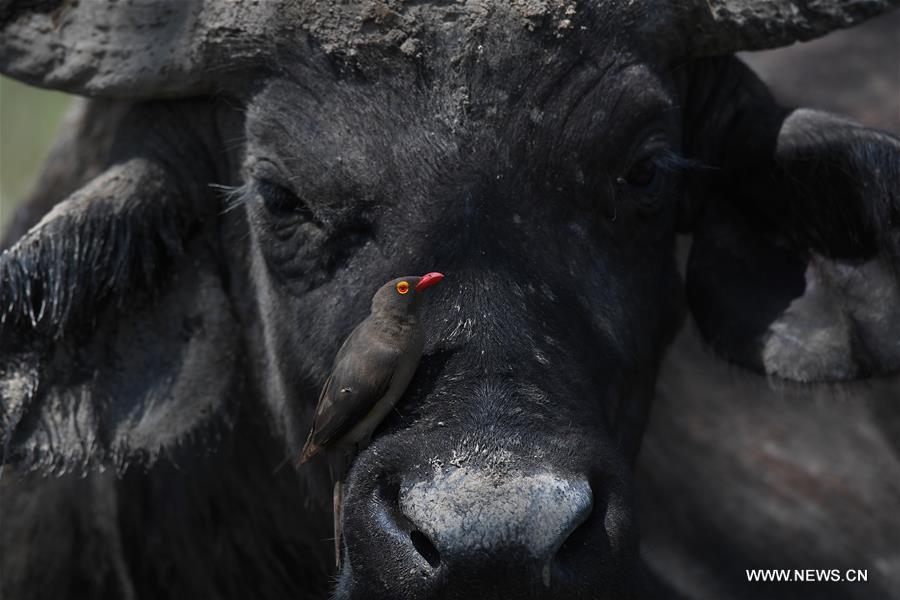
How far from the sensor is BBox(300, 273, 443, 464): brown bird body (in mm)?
3008

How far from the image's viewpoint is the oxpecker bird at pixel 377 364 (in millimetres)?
3008

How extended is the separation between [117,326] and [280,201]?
2.26ft

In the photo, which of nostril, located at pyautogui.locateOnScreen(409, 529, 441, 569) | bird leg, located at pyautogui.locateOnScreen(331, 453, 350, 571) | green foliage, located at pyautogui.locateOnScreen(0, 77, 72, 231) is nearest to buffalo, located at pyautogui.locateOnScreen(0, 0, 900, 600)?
nostril, located at pyautogui.locateOnScreen(409, 529, 441, 569)

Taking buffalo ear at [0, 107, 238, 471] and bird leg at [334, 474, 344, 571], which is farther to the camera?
buffalo ear at [0, 107, 238, 471]

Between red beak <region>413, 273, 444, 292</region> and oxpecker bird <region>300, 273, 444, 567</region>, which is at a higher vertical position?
red beak <region>413, 273, 444, 292</region>

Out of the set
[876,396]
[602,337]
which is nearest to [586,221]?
[602,337]

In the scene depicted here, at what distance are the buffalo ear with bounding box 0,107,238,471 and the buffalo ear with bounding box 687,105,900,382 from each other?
1.48 metres

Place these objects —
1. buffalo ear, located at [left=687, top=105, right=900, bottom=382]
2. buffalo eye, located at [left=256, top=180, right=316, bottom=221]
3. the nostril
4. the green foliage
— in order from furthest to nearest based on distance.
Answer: the green foliage
buffalo ear, located at [left=687, top=105, right=900, bottom=382]
buffalo eye, located at [left=256, top=180, right=316, bottom=221]
the nostril

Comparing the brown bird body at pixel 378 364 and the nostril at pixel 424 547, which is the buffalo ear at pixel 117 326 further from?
the nostril at pixel 424 547

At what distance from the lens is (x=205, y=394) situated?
3887 mm

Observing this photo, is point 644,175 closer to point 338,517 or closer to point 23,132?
point 338,517

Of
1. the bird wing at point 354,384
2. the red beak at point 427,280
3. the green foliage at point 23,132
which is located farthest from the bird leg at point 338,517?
the green foliage at point 23,132

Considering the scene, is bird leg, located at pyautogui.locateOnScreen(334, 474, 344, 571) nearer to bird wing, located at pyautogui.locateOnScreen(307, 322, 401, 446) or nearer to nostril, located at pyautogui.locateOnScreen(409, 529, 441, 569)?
bird wing, located at pyautogui.locateOnScreen(307, 322, 401, 446)

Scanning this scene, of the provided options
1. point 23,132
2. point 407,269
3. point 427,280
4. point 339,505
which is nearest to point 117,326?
point 339,505
